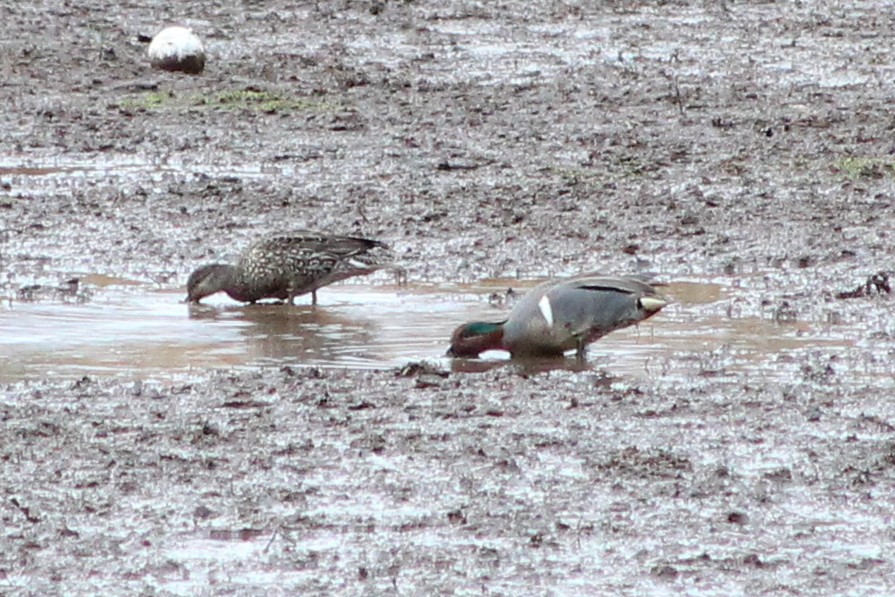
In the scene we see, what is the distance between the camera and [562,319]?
29.1ft

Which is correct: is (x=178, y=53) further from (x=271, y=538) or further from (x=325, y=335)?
(x=271, y=538)

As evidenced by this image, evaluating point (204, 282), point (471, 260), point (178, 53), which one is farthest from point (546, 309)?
point (178, 53)

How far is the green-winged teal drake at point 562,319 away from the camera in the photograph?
890 cm

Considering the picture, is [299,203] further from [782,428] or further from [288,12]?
[288,12]

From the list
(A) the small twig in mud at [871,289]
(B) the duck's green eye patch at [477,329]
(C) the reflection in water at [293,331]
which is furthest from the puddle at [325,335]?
(A) the small twig in mud at [871,289]

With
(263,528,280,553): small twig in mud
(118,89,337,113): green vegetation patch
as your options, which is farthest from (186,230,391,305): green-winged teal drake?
(118,89,337,113): green vegetation patch

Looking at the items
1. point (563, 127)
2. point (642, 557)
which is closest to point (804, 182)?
point (563, 127)

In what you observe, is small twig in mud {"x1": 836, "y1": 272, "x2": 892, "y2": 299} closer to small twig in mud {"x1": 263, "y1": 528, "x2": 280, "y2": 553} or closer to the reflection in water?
the reflection in water

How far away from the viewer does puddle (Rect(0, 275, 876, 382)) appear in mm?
→ 8852

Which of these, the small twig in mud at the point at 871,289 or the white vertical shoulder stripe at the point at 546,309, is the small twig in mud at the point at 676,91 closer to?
the small twig in mud at the point at 871,289

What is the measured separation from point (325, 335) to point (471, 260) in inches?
64.9

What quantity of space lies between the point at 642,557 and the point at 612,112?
1012 centimetres

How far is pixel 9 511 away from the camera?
21.0 feet

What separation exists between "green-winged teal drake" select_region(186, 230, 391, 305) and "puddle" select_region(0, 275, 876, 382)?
0.34ft
